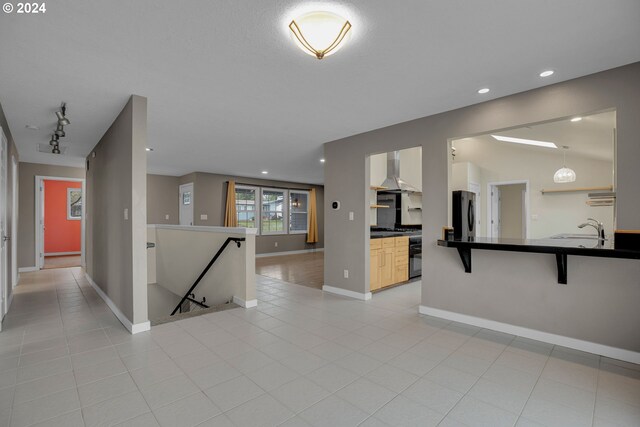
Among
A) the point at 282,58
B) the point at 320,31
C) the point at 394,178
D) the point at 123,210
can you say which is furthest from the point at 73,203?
the point at 320,31

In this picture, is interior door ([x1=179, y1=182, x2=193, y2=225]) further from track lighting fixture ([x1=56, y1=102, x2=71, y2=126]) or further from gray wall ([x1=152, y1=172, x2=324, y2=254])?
track lighting fixture ([x1=56, y1=102, x2=71, y2=126])

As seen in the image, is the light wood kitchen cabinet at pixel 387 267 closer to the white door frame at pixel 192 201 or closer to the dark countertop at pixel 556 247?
the dark countertop at pixel 556 247

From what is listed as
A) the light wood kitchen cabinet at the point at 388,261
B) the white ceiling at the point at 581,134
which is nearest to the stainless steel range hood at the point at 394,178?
the light wood kitchen cabinet at the point at 388,261

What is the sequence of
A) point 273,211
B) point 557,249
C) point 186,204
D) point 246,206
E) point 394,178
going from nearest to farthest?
point 557,249 → point 394,178 → point 186,204 → point 246,206 → point 273,211

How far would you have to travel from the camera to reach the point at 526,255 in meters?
2.96

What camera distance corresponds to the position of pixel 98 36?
2.00 metres

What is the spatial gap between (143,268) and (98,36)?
2.07 meters

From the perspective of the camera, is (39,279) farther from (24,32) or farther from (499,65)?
(499,65)

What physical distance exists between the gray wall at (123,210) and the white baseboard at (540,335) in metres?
3.17

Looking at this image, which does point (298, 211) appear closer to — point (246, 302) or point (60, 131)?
point (246, 302)

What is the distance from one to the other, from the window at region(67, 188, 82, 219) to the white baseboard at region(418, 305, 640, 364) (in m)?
10.7

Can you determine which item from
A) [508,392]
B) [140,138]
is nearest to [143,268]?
[140,138]

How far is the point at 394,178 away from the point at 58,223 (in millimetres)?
9997

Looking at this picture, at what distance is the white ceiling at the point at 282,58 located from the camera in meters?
1.79
